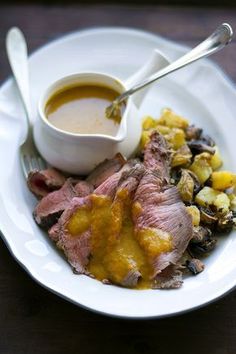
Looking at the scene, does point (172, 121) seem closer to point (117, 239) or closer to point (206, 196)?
point (206, 196)

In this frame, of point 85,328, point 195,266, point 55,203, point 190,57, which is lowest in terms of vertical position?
point 85,328

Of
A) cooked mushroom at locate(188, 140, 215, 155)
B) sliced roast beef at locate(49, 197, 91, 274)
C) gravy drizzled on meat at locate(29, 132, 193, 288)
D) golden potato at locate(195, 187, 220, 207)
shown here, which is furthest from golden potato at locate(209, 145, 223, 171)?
sliced roast beef at locate(49, 197, 91, 274)

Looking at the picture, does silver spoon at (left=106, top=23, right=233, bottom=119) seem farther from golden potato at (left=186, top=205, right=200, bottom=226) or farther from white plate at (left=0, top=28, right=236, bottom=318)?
golden potato at (left=186, top=205, right=200, bottom=226)

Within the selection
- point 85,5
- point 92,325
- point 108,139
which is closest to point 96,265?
point 92,325

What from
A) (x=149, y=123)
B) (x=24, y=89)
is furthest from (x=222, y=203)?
(x=24, y=89)

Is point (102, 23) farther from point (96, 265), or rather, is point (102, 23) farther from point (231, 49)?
point (96, 265)

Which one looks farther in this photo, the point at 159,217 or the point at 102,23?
the point at 102,23

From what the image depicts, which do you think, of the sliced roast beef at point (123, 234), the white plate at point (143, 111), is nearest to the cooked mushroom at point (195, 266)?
the white plate at point (143, 111)
